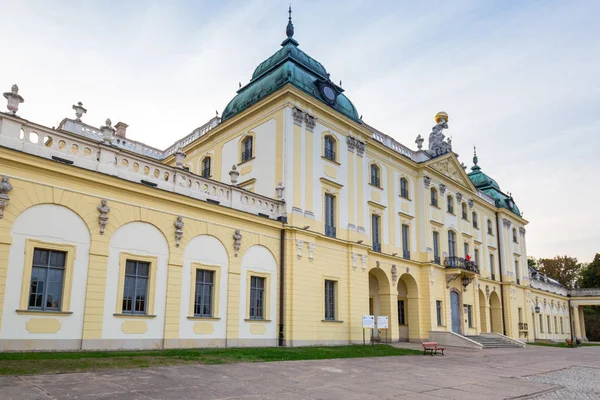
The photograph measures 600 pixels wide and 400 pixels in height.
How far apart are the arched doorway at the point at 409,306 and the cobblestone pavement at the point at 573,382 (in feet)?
45.0

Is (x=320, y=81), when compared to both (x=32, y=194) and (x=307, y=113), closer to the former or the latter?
(x=307, y=113)

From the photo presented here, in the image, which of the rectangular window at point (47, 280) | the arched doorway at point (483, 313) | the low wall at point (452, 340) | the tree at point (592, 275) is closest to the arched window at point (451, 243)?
the arched doorway at point (483, 313)

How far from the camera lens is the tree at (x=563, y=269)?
7619 centimetres

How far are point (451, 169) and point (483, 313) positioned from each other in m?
13.1

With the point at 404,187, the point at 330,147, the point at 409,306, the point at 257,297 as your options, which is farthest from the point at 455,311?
the point at 257,297

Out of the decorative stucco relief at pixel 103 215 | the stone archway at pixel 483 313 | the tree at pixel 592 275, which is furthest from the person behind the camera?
the tree at pixel 592 275

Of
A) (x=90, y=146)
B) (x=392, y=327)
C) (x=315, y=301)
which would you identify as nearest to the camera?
(x=90, y=146)

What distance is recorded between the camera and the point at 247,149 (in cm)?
2723

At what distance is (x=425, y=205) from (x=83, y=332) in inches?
979

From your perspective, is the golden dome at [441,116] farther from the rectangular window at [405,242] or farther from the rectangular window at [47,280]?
the rectangular window at [47,280]

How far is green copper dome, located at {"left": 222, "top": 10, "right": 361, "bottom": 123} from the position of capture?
26.6 m

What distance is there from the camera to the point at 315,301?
2362 cm

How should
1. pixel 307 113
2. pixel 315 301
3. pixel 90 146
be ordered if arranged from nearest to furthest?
pixel 90 146 → pixel 315 301 → pixel 307 113

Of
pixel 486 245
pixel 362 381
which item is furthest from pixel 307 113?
pixel 486 245
